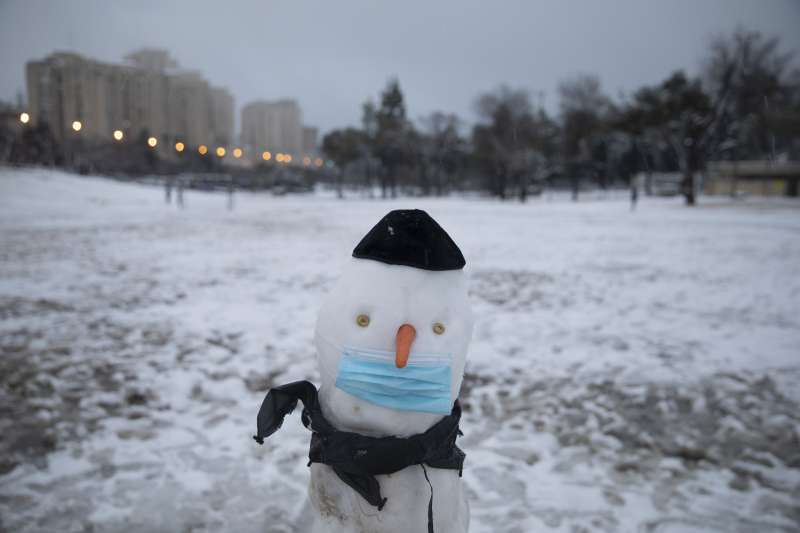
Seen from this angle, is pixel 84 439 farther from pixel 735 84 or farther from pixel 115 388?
pixel 735 84

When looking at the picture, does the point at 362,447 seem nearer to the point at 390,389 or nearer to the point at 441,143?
the point at 390,389

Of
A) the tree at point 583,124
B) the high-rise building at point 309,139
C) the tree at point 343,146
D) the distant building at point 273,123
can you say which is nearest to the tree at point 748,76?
the tree at point 583,124

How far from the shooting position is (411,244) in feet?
5.03

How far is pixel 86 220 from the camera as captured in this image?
17547 mm

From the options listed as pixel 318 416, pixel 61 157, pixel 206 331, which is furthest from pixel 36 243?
pixel 61 157

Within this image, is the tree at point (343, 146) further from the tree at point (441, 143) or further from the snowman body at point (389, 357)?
the snowman body at point (389, 357)

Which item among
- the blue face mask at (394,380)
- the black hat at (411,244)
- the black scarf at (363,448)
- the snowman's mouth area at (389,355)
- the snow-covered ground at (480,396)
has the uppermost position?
the black hat at (411,244)

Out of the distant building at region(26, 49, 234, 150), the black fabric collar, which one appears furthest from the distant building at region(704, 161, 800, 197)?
the distant building at region(26, 49, 234, 150)

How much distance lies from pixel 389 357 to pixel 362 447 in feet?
0.97

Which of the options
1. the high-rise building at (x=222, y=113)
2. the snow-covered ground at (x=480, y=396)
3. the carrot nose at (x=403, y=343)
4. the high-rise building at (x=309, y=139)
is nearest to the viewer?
the carrot nose at (x=403, y=343)

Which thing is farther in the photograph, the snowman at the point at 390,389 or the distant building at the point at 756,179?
the distant building at the point at 756,179

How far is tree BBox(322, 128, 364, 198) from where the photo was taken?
49875 mm

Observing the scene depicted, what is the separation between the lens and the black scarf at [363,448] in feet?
4.82

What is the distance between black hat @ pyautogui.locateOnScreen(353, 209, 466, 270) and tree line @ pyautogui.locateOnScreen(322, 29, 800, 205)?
3016 cm
